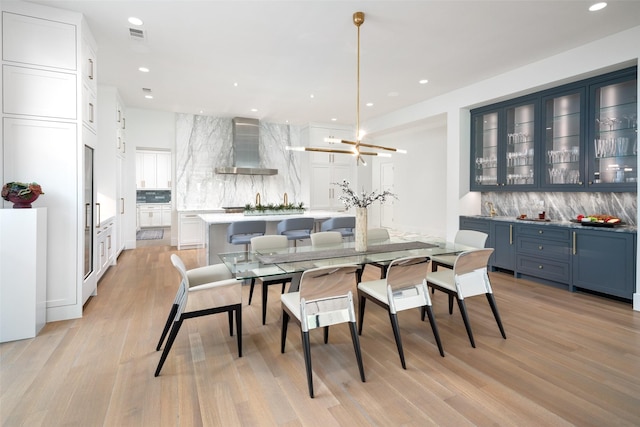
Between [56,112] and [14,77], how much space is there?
39cm

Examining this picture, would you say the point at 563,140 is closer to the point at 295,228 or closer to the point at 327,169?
the point at 295,228

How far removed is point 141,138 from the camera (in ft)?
22.5

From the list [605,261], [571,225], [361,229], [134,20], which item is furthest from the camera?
[571,225]

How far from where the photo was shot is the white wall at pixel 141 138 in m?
6.63

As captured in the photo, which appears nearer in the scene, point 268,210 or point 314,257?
point 314,257

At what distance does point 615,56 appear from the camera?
11.6ft

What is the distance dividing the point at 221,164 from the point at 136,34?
4.12m

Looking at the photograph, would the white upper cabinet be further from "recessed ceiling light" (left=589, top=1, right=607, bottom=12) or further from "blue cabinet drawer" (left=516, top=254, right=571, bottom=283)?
"blue cabinet drawer" (left=516, top=254, right=571, bottom=283)

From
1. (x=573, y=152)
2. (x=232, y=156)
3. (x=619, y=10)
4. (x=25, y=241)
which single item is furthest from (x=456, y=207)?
(x=25, y=241)

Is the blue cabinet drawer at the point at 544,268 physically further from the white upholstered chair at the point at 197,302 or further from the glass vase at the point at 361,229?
the white upholstered chair at the point at 197,302

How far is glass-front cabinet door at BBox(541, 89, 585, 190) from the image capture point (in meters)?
4.09

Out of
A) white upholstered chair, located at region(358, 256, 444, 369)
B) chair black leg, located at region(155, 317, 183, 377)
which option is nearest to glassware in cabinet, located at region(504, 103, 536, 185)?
white upholstered chair, located at region(358, 256, 444, 369)

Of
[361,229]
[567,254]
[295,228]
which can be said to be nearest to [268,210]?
[295,228]

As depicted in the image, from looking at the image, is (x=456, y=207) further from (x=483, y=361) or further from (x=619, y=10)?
(x=483, y=361)
